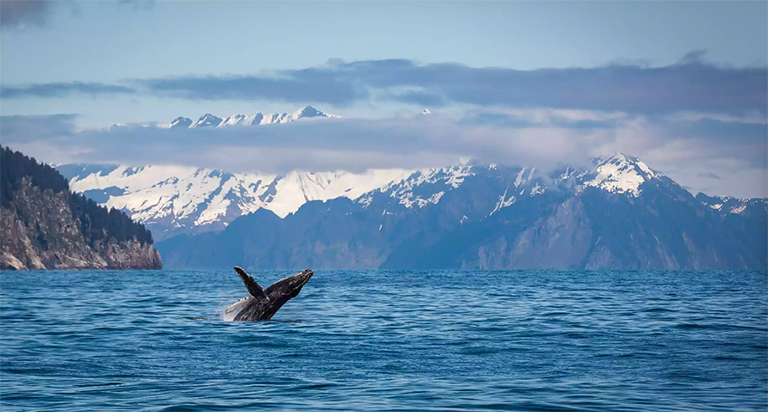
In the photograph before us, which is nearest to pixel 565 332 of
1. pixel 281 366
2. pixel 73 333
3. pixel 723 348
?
pixel 723 348

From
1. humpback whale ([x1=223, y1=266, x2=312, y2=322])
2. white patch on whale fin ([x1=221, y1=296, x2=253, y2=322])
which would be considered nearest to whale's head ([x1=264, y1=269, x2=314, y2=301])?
humpback whale ([x1=223, y1=266, x2=312, y2=322])

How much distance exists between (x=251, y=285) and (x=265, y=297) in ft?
6.82

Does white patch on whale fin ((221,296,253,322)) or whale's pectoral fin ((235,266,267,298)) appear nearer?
whale's pectoral fin ((235,266,267,298))

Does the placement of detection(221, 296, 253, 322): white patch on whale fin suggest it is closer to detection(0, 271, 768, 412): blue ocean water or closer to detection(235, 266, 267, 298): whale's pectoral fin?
detection(0, 271, 768, 412): blue ocean water

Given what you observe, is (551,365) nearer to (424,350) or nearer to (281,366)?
(424,350)

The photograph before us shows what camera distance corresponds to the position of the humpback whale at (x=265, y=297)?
126 ft

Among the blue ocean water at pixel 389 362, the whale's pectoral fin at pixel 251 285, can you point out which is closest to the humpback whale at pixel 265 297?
the whale's pectoral fin at pixel 251 285

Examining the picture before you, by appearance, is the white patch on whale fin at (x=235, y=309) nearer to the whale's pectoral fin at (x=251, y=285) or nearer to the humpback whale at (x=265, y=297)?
the humpback whale at (x=265, y=297)

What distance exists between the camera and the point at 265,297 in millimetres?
40094

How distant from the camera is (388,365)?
28.8 meters

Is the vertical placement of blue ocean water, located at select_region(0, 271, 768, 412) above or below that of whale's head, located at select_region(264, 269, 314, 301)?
below

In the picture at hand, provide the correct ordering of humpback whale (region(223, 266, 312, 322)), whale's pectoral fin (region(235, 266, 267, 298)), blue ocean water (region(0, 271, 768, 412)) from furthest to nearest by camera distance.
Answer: humpback whale (region(223, 266, 312, 322)), whale's pectoral fin (region(235, 266, 267, 298)), blue ocean water (region(0, 271, 768, 412))

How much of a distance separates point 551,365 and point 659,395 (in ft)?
19.3

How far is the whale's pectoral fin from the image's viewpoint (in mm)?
36750
